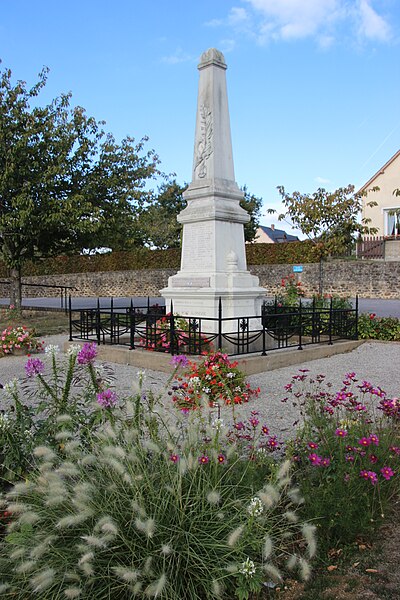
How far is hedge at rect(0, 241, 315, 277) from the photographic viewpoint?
30781 millimetres

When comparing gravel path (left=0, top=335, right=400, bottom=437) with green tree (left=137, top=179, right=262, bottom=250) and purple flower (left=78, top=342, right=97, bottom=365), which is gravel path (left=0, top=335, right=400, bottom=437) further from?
green tree (left=137, top=179, right=262, bottom=250)

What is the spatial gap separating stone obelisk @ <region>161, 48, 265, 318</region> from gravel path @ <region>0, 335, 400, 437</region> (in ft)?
6.35

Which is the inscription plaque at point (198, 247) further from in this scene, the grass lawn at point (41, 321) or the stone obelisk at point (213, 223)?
the grass lawn at point (41, 321)

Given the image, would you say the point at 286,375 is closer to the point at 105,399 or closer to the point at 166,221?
the point at 105,399

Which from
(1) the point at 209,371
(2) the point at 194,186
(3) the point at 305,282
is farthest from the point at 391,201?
(1) the point at 209,371

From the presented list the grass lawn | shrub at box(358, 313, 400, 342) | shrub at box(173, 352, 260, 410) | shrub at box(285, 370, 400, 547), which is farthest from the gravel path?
the grass lawn

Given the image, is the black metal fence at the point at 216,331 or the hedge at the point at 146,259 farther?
the hedge at the point at 146,259

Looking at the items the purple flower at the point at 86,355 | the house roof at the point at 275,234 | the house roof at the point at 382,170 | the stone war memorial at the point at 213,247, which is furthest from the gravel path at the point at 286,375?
the house roof at the point at 275,234

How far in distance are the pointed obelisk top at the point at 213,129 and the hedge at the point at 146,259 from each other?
14.9m

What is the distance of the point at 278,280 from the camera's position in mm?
29234

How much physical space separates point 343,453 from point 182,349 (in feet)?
19.5

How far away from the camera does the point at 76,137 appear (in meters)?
17.6

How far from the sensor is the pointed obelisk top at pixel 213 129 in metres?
10.2

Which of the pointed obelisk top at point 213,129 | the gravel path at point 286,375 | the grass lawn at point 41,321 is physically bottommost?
the grass lawn at point 41,321
